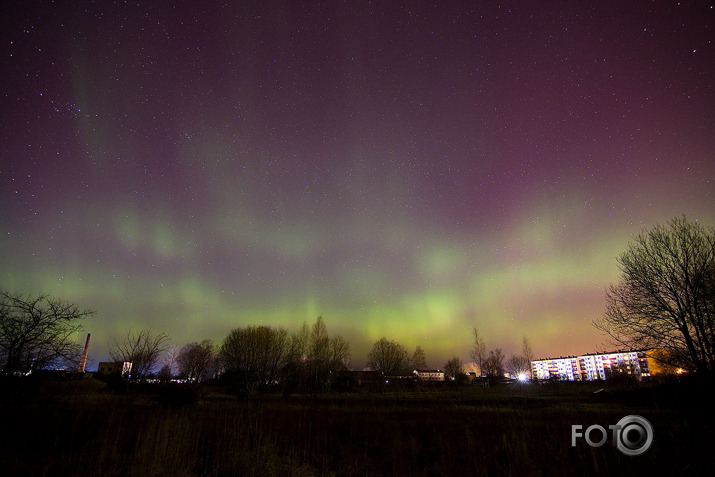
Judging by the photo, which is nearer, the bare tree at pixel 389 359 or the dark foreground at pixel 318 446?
the dark foreground at pixel 318 446

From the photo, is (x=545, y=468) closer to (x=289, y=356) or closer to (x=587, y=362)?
(x=289, y=356)

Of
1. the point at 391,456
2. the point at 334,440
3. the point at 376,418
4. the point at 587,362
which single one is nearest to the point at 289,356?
the point at 376,418

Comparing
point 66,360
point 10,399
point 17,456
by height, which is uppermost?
point 66,360

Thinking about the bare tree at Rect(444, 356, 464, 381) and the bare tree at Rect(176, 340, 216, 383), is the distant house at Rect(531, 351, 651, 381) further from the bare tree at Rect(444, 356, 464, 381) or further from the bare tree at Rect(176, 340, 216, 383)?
the bare tree at Rect(176, 340, 216, 383)

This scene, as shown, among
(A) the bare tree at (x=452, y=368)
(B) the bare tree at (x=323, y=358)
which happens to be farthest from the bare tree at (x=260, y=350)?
(A) the bare tree at (x=452, y=368)

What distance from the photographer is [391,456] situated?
40.0ft

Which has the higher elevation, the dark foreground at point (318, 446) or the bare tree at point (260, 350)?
the bare tree at point (260, 350)

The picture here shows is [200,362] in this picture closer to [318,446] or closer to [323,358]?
[323,358]

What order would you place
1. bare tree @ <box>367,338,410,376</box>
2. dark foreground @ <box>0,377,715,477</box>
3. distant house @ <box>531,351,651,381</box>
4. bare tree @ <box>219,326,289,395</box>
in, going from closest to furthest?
dark foreground @ <box>0,377,715,477</box> < bare tree @ <box>219,326,289,395</box> < bare tree @ <box>367,338,410,376</box> < distant house @ <box>531,351,651,381</box>

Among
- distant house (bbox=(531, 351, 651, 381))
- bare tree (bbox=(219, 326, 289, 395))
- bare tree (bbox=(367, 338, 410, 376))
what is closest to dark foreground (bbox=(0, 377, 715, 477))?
bare tree (bbox=(219, 326, 289, 395))

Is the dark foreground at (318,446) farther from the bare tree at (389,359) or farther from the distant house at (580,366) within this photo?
the distant house at (580,366)

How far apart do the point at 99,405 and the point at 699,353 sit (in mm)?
32255

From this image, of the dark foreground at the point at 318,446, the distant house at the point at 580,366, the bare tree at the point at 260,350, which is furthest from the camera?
the distant house at the point at 580,366

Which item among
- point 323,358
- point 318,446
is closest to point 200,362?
→ point 323,358
